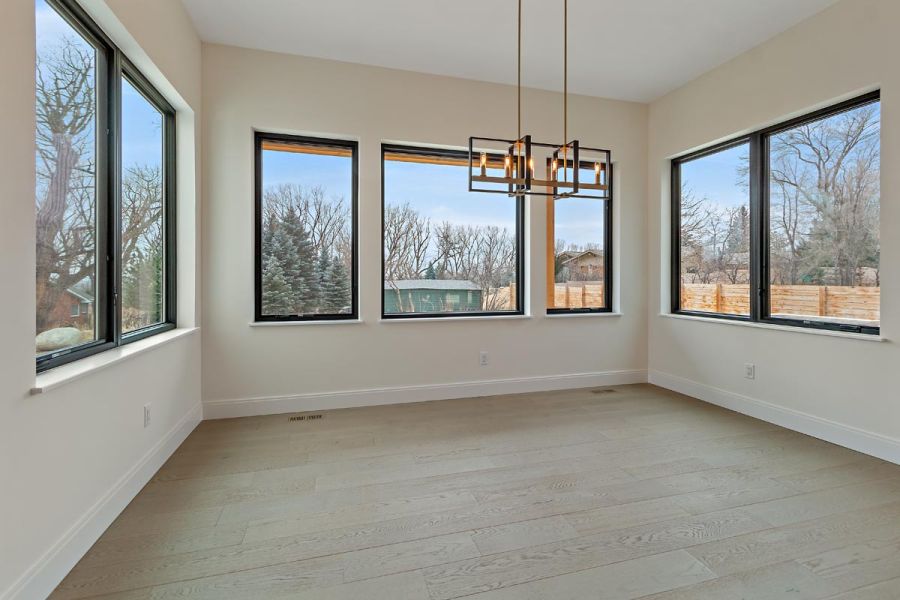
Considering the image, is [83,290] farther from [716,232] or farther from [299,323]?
[716,232]

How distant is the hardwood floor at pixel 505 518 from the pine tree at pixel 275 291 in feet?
3.28

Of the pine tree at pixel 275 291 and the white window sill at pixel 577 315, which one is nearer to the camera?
the pine tree at pixel 275 291

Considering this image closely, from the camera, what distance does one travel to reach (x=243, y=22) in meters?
3.19

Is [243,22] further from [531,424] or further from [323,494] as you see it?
[531,424]

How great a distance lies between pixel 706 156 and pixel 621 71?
117cm

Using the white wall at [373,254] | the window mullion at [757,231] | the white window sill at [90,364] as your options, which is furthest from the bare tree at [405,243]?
the window mullion at [757,231]

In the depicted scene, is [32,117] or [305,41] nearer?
[32,117]

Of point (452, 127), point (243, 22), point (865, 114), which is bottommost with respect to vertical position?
point (865, 114)

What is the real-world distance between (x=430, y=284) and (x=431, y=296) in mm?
117

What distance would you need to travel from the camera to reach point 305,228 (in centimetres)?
380

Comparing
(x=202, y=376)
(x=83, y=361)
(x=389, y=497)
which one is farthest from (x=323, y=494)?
(x=202, y=376)

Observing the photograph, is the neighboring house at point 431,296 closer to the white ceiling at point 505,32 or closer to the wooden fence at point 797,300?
the white ceiling at point 505,32

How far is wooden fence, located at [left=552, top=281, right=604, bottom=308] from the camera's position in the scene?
14.9 ft

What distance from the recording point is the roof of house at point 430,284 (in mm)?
4070
